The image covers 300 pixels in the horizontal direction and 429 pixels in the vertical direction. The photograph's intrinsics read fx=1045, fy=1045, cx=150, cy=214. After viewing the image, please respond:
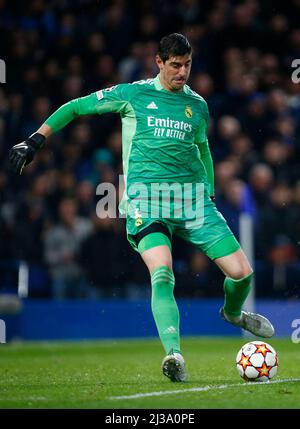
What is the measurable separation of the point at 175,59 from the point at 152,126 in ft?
1.66

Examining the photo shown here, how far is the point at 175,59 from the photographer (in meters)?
6.74

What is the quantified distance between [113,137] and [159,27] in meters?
2.20

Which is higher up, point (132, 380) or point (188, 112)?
point (188, 112)

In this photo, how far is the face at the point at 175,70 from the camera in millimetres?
6758

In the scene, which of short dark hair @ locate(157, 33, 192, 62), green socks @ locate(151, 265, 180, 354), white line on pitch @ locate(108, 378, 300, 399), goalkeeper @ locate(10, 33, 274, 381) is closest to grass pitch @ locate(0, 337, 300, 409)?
white line on pitch @ locate(108, 378, 300, 399)

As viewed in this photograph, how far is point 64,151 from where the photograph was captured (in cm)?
1316

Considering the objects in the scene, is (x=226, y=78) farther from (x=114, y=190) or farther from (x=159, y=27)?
(x=114, y=190)

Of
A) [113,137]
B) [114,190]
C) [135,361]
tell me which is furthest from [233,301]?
[113,137]

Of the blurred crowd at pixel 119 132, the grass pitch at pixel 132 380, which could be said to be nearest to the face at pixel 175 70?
the grass pitch at pixel 132 380

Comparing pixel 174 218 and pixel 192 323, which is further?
pixel 192 323

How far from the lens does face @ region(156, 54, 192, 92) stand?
6.76m

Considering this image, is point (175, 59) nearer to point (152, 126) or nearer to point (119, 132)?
point (152, 126)

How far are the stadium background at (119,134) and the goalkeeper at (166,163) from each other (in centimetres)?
484

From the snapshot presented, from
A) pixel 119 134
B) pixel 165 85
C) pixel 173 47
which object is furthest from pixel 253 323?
pixel 119 134
